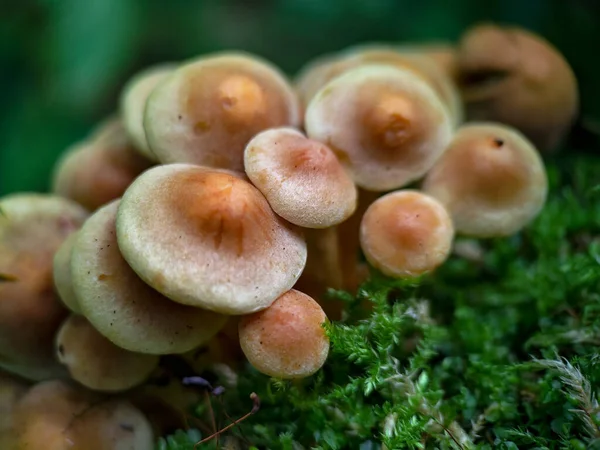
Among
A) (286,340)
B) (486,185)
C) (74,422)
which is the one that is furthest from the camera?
(486,185)

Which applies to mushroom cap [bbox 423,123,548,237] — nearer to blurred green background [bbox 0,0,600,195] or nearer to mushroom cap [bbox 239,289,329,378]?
mushroom cap [bbox 239,289,329,378]

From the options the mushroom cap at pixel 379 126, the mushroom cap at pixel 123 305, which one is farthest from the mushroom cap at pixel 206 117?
the mushroom cap at pixel 123 305

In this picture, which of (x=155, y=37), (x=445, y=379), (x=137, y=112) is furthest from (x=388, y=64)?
(x=155, y=37)

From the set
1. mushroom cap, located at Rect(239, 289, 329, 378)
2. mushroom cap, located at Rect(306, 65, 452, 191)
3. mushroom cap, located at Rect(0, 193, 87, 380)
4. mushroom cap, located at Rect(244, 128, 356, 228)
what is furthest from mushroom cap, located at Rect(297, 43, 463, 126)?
mushroom cap, located at Rect(0, 193, 87, 380)

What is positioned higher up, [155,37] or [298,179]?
[298,179]

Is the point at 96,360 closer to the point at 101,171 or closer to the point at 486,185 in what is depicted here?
the point at 101,171

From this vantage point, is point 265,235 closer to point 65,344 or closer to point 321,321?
point 321,321
